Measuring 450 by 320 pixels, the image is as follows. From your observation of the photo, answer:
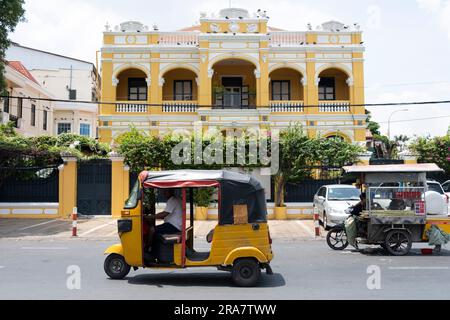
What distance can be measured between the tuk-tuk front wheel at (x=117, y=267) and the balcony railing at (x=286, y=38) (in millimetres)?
23967

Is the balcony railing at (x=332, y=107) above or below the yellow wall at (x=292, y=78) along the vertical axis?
below

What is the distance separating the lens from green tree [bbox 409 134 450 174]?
21672 millimetres

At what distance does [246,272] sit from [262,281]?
0.56m

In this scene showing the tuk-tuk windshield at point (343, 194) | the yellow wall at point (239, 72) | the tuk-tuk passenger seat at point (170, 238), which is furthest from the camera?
the yellow wall at point (239, 72)

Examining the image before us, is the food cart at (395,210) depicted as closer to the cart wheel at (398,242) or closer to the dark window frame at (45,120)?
the cart wheel at (398,242)

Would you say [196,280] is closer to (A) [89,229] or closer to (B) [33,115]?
(A) [89,229]

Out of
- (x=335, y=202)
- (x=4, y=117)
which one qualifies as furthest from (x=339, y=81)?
(x=4, y=117)

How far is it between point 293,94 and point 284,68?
77.3 inches

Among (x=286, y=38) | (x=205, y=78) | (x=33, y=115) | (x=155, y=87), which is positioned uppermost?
(x=286, y=38)

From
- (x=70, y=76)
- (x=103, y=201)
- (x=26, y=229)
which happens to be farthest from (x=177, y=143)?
(x=70, y=76)

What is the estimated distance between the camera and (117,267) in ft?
27.8

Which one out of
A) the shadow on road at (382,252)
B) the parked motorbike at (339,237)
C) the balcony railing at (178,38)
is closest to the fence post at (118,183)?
the parked motorbike at (339,237)

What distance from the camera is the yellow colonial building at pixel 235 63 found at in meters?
28.6

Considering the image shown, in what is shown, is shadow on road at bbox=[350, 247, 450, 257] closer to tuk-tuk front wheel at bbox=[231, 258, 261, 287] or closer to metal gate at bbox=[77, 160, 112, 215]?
tuk-tuk front wheel at bbox=[231, 258, 261, 287]
